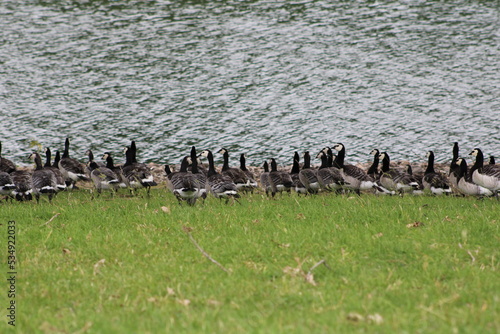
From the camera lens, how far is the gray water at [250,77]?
37875mm

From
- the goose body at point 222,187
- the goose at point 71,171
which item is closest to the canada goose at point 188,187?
the goose body at point 222,187

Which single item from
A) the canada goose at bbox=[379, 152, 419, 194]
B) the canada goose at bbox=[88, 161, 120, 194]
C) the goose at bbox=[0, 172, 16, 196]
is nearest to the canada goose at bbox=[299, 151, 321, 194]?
the canada goose at bbox=[379, 152, 419, 194]

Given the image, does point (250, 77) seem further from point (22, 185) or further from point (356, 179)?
point (22, 185)

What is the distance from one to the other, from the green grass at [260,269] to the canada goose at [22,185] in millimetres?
2466

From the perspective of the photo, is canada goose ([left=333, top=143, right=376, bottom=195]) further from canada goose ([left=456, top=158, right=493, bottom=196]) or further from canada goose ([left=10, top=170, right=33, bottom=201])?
canada goose ([left=10, top=170, right=33, bottom=201])

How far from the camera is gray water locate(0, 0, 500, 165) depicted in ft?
124

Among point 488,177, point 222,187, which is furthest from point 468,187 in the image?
point 222,187

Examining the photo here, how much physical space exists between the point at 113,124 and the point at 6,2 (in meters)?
36.8

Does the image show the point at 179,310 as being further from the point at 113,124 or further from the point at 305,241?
the point at 113,124

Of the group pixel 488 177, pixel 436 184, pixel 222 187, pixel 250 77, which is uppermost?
pixel 222 187

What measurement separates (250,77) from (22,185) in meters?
32.0

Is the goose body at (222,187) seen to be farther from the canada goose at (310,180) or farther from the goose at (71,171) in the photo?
the goose at (71,171)

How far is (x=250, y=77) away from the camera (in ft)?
163

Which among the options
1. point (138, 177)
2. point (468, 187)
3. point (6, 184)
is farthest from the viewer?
point (138, 177)
